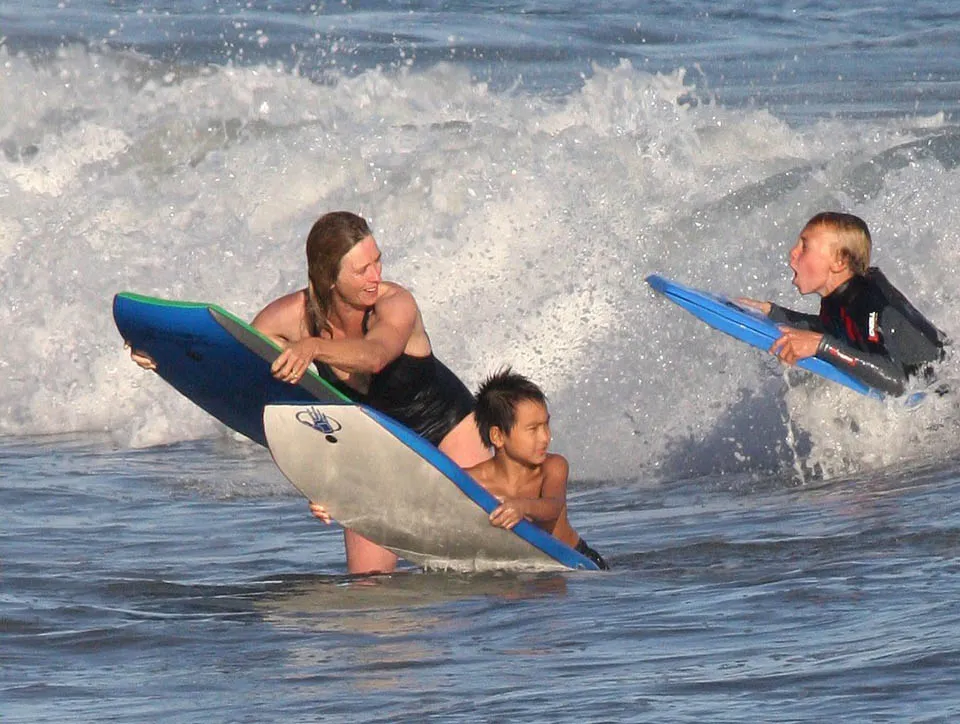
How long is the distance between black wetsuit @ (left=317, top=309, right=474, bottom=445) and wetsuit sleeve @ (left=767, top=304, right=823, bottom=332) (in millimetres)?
1757

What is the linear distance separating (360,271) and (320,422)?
50 cm

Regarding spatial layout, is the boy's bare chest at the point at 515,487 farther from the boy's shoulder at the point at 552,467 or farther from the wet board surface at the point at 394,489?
the wet board surface at the point at 394,489

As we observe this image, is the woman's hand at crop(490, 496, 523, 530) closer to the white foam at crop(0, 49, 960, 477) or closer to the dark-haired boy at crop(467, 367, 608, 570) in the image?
the dark-haired boy at crop(467, 367, 608, 570)

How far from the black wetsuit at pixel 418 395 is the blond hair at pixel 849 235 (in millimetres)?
1749

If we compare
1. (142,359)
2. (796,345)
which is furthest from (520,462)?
(796,345)

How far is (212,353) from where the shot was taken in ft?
19.5

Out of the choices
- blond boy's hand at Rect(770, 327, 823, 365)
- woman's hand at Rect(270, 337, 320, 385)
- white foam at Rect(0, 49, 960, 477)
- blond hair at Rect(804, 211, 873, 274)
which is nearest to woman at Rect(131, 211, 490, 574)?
woman's hand at Rect(270, 337, 320, 385)

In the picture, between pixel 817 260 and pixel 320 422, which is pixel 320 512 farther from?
pixel 817 260

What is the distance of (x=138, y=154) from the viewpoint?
45.9 feet

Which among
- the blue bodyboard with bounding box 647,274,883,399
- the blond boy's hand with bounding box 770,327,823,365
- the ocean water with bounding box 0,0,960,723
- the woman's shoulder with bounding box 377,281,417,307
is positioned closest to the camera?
the ocean water with bounding box 0,0,960,723

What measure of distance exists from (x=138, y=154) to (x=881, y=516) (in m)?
8.65

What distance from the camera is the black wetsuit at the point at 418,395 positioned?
588cm

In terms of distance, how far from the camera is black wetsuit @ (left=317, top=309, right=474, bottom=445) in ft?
19.3

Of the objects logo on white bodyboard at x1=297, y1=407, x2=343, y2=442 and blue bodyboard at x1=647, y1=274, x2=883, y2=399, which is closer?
logo on white bodyboard at x1=297, y1=407, x2=343, y2=442
